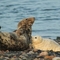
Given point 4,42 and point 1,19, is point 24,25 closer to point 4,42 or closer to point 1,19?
point 4,42

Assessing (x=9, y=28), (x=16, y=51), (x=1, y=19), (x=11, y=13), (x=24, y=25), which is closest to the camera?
(x=16, y=51)

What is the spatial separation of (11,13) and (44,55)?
11.0m

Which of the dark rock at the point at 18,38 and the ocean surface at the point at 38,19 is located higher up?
the dark rock at the point at 18,38

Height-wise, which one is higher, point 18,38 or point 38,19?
point 18,38

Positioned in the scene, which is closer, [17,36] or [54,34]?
[17,36]

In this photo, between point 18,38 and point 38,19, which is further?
point 38,19

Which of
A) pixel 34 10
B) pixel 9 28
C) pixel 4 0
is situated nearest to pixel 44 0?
pixel 4 0

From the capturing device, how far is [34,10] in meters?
18.8

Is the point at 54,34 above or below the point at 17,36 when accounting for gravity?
below

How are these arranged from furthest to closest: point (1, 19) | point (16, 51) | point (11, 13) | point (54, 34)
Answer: point (11, 13)
point (1, 19)
point (54, 34)
point (16, 51)

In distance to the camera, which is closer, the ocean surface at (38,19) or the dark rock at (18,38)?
the dark rock at (18,38)

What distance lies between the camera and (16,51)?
7.88m

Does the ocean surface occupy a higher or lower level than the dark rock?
lower

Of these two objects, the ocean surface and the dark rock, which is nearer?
the dark rock
